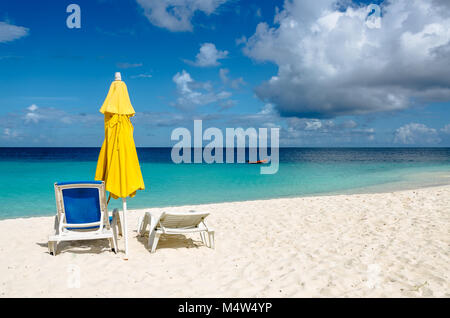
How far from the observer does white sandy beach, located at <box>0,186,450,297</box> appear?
3.88 metres

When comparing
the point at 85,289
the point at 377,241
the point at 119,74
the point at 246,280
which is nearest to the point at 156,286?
the point at 85,289

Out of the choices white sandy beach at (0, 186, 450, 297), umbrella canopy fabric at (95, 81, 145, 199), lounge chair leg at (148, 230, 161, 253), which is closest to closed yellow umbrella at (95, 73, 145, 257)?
umbrella canopy fabric at (95, 81, 145, 199)

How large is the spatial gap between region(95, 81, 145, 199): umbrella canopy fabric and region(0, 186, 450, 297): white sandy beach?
114 centimetres

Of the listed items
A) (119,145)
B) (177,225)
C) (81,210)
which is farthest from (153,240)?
(119,145)

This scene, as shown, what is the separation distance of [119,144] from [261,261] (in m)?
2.82

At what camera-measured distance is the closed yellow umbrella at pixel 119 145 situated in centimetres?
510

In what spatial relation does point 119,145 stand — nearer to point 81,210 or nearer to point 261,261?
point 81,210

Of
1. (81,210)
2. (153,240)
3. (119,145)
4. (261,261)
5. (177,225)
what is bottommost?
(261,261)

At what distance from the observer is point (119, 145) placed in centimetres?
512

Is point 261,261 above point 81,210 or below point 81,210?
below

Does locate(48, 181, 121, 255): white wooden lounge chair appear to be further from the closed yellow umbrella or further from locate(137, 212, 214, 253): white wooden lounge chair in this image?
locate(137, 212, 214, 253): white wooden lounge chair

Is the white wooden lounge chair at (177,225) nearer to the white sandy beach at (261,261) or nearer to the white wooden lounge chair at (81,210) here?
the white sandy beach at (261,261)
